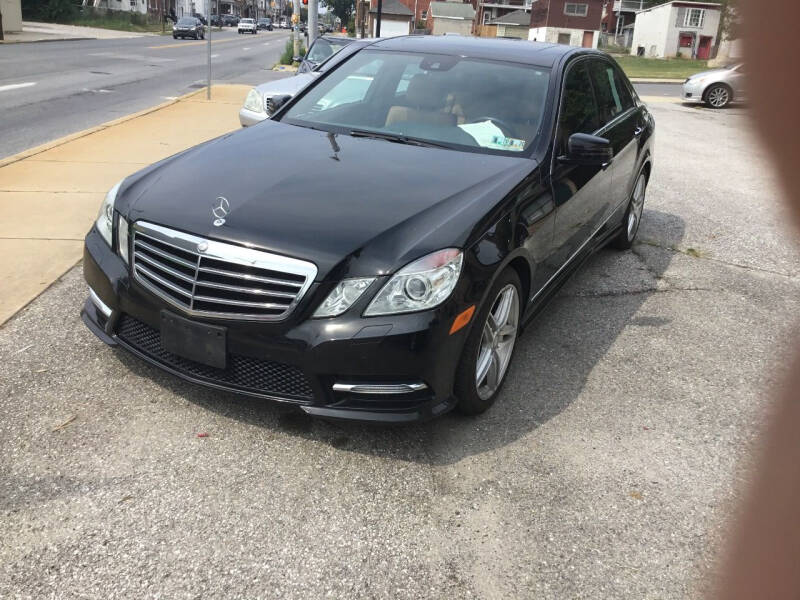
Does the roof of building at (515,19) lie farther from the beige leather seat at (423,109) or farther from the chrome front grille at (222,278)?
the chrome front grille at (222,278)

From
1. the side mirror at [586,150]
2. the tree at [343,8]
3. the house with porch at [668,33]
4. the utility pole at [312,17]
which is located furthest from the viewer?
the tree at [343,8]

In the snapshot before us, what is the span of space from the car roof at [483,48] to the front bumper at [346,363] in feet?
7.73

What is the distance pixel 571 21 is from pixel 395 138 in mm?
80264

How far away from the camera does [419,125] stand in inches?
170

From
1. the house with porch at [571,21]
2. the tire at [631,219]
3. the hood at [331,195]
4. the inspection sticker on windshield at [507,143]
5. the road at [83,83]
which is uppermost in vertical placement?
the house with porch at [571,21]

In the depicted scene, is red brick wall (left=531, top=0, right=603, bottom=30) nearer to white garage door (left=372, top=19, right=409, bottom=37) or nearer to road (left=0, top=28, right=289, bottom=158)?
white garage door (left=372, top=19, right=409, bottom=37)

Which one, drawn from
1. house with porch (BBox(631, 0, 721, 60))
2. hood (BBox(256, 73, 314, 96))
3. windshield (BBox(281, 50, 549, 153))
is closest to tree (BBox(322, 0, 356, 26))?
house with porch (BBox(631, 0, 721, 60))

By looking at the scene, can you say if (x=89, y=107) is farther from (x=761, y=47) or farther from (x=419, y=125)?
(x=761, y=47)

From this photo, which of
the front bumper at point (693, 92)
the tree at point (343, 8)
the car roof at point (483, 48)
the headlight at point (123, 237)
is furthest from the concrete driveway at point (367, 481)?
the tree at point (343, 8)

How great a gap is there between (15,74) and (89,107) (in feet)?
21.6

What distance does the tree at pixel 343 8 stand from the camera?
10243cm

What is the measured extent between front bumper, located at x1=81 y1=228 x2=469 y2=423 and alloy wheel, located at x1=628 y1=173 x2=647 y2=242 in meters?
3.65

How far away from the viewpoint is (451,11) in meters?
82.8

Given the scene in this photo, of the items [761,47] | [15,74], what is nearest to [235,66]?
[15,74]
